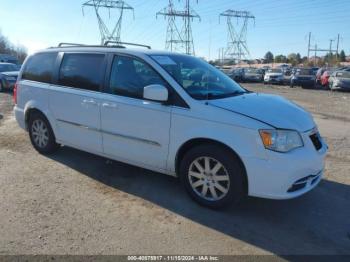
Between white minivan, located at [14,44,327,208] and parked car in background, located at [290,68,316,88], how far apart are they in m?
28.3

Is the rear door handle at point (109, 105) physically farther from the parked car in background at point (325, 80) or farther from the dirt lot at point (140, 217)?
the parked car in background at point (325, 80)

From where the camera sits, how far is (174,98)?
481 centimetres

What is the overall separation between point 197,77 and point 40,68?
2885 mm

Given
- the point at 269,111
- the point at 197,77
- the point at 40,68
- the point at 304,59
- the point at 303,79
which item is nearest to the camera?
the point at 269,111

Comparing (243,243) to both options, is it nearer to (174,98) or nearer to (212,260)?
(212,260)

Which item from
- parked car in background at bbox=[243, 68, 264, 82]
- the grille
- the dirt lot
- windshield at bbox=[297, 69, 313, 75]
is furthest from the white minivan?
parked car in background at bbox=[243, 68, 264, 82]

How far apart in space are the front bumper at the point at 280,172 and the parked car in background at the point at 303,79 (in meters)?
29.5

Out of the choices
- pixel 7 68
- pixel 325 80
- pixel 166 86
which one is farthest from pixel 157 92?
pixel 325 80

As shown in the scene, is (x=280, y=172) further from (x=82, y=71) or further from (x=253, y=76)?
(x=253, y=76)

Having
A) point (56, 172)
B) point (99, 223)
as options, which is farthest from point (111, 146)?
point (99, 223)

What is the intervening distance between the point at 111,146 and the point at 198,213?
1640 mm

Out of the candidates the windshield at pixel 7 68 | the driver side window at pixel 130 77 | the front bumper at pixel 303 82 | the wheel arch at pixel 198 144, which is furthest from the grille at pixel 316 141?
→ the front bumper at pixel 303 82

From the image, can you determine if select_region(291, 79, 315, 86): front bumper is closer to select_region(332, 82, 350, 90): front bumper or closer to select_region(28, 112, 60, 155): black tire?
select_region(332, 82, 350, 90): front bumper

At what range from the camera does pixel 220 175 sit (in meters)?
4.57
